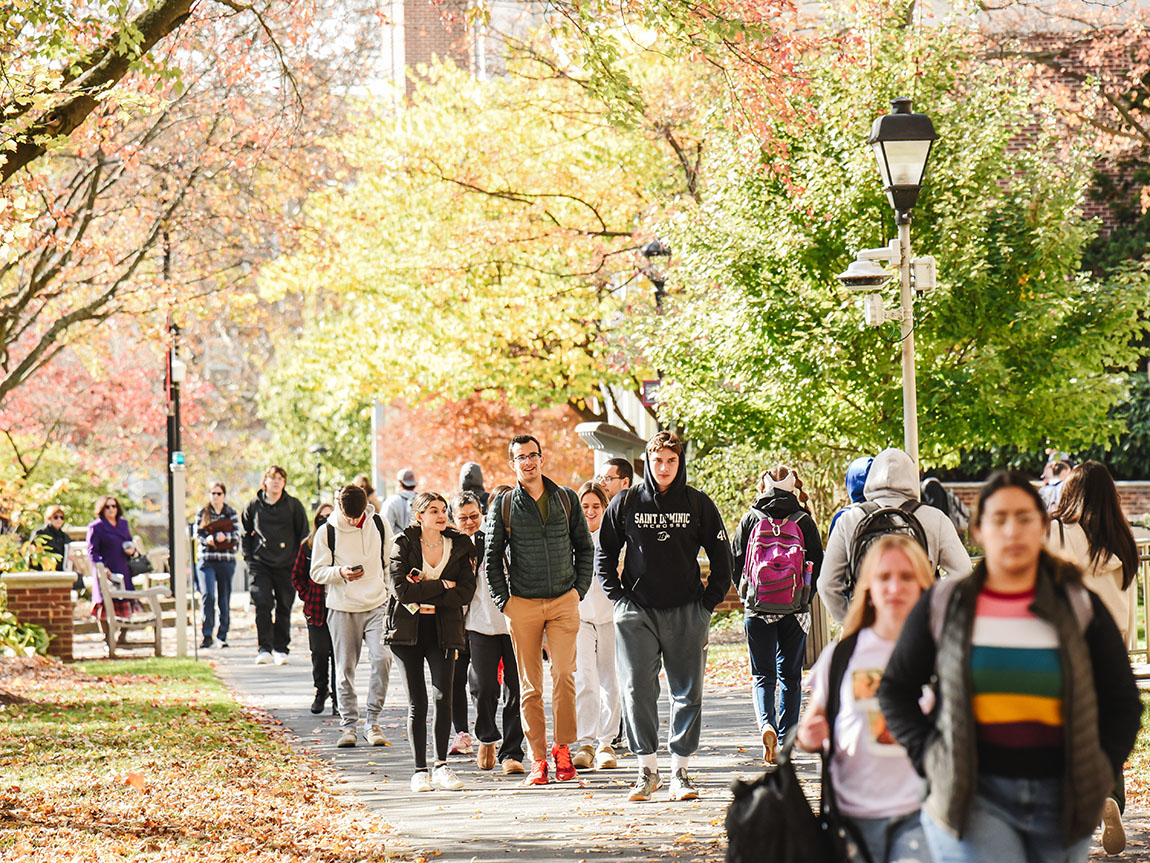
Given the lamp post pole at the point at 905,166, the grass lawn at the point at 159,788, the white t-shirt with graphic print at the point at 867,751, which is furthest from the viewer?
the lamp post pole at the point at 905,166

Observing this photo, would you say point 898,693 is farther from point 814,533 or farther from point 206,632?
point 206,632

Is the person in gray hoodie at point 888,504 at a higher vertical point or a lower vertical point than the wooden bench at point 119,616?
higher

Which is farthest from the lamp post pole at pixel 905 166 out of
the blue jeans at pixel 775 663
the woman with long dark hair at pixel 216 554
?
the woman with long dark hair at pixel 216 554

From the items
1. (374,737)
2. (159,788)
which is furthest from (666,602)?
(374,737)

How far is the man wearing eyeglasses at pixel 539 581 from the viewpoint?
8938 millimetres

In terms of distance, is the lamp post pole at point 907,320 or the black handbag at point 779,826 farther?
the lamp post pole at point 907,320

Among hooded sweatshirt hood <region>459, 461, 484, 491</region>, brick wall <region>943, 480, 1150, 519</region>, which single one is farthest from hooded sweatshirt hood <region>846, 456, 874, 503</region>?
brick wall <region>943, 480, 1150, 519</region>

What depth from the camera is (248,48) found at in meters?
17.3

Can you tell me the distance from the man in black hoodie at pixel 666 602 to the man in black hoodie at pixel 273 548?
8.00 meters

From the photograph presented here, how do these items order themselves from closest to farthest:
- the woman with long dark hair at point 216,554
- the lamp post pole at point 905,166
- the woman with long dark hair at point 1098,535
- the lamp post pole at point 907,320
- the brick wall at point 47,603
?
the woman with long dark hair at point 1098,535
the lamp post pole at point 905,166
the lamp post pole at point 907,320
the brick wall at point 47,603
the woman with long dark hair at point 216,554

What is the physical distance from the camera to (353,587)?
11.2 meters

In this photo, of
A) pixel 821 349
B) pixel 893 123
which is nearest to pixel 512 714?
pixel 893 123

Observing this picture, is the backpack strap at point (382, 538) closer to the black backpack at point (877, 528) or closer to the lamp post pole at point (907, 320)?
the lamp post pole at point (907, 320)

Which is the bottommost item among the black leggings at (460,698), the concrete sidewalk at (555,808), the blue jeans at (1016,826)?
the concrete sidewalk at (555,808)
